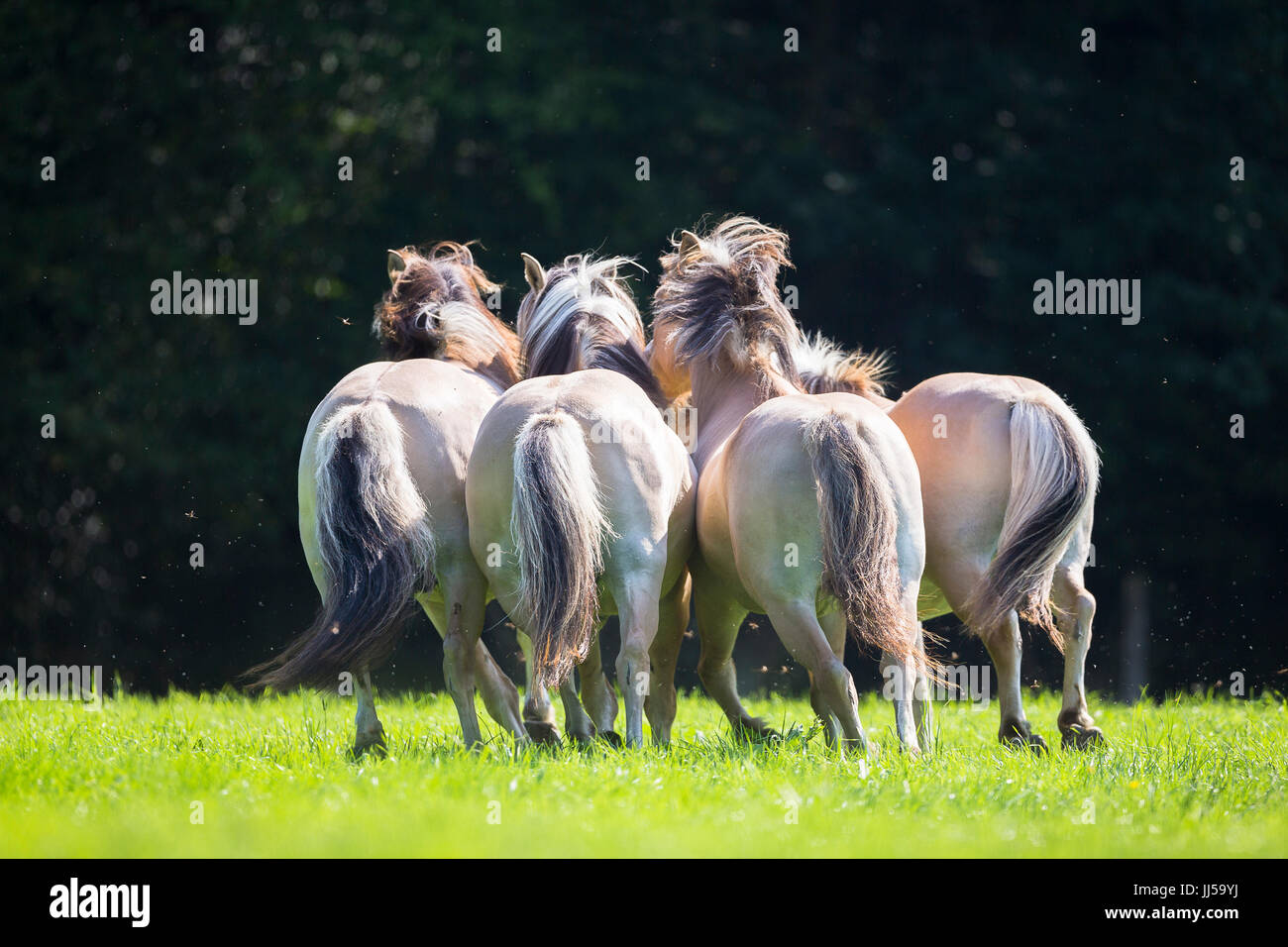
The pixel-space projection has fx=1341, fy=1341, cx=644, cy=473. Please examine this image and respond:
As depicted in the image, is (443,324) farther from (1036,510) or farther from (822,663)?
(1036,510)

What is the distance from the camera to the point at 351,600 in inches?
233

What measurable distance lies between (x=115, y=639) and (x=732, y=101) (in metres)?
8.40

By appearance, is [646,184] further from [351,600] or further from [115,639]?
[351,600]

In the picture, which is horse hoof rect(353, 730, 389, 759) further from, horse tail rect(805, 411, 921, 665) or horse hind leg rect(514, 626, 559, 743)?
horse tail rect(805, 411, 921, 665)

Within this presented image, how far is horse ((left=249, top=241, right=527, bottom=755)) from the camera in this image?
19.4ft

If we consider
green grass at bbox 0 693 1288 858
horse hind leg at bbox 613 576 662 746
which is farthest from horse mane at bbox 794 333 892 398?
horse hind leg at bbox 613 576 662 746

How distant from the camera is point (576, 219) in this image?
45.1ft

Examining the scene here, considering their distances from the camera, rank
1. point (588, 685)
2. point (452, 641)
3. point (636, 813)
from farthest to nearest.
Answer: point (588, 685), point (452, 641), point (636, 813)

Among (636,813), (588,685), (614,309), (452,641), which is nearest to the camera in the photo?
(636,813)

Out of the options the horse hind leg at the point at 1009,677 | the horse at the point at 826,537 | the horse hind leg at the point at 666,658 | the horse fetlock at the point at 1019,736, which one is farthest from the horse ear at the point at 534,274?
the horse fetlock at the point at 1019,736

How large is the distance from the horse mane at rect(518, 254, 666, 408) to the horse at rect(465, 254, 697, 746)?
37.3 inches

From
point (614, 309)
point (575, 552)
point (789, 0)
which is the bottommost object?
point (575, 552)

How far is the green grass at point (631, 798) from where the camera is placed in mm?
4027

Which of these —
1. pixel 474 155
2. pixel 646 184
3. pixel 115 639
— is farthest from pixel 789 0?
pixel 115 639
